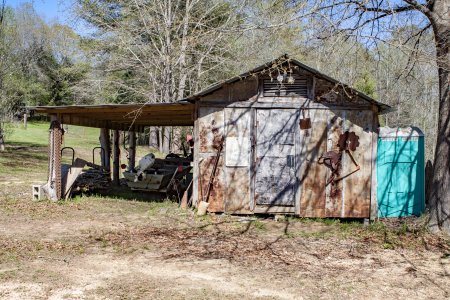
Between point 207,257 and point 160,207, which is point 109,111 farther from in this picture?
point 207,257

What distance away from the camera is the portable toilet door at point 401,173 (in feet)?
32.0

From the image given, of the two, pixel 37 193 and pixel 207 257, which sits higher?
pixel 37 193

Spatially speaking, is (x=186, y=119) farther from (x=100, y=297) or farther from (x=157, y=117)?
(x=100, y=297)

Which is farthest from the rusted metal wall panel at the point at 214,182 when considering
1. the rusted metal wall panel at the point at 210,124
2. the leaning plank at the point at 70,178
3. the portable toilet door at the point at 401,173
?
the leaning plank at the point at 70,178

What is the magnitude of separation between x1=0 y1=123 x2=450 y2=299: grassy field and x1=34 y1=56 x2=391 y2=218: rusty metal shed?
0.47m

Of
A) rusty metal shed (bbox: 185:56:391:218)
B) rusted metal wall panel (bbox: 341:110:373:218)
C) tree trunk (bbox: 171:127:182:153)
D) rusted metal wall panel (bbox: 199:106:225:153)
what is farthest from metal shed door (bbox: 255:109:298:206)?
tree trunk (bbox: 171:127:182:153)

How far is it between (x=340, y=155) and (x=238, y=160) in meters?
2.27

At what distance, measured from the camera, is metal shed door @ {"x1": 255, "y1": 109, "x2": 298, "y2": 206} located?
9742mm

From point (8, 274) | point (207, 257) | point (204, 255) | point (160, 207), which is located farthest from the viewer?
point (160, 207)

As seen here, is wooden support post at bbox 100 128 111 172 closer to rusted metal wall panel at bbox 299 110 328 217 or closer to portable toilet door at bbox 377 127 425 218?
rusted metal wall panel at bbox 299 110 328 217

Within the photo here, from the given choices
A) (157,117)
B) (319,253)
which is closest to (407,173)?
(319,253)

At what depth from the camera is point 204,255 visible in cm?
688

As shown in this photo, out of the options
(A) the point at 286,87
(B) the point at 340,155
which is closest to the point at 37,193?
(A) the point at 286,87

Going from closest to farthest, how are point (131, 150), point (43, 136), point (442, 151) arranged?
point (442, 151) < point (131, 150) < point (43, 136)
